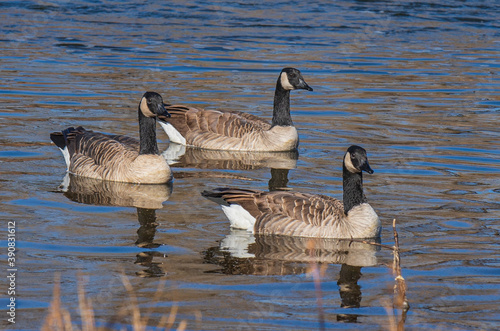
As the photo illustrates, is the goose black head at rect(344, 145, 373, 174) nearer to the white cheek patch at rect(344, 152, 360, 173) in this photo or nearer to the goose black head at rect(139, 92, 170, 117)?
the white cheek patch at rect(344, 152, 360, 173)

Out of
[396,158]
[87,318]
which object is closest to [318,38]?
[396,158]

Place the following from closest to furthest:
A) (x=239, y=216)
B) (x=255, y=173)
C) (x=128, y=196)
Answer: (x=239, y=216) < (x=128, y=196) < (x=255, y=173)

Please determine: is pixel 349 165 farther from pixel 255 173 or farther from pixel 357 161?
pixel 255 173

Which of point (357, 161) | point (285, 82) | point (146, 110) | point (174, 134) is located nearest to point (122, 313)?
point (357, 161)

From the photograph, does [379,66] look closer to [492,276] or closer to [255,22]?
[255,22]

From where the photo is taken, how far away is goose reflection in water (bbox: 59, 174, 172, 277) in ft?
35.2

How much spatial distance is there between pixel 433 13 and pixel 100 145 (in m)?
24.7

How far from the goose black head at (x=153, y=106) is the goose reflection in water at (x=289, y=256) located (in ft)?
11.1

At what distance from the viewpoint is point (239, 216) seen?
10719 millimetres

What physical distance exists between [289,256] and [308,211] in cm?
93

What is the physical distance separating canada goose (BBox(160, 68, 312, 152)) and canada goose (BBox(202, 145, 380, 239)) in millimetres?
5314

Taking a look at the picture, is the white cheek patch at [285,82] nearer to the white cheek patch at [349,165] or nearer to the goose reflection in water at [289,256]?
the white cheek patch at [349,165]

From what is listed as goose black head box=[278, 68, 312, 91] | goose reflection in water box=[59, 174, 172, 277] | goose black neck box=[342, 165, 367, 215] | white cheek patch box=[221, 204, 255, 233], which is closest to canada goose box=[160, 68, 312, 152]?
goose black head box=[278, 68, 312, 91]

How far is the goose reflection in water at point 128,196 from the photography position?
35.2 ft
